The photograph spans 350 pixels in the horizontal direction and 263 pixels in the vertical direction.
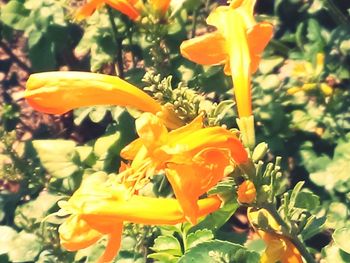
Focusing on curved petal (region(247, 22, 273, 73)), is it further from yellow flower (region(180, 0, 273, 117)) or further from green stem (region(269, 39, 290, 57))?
green stem (region(269, 39, 290, 57))

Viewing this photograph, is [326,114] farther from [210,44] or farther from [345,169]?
[210,44]

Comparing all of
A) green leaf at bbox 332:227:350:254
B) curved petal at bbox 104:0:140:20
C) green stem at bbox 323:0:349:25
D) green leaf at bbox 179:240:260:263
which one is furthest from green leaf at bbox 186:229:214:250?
green stem at bbox 323:0:349:25

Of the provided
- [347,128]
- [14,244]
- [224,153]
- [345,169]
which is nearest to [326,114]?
[347,128]

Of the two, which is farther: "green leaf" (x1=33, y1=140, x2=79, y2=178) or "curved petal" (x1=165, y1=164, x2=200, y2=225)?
"green leaf" (x1=33, y1=140, x2=79, y2=178)

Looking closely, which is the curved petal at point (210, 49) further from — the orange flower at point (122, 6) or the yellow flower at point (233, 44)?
the orange flower at point (122, 6)

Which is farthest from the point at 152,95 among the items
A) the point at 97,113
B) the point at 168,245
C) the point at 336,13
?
the point at 336,13

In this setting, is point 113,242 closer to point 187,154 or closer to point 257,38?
point 187,154
